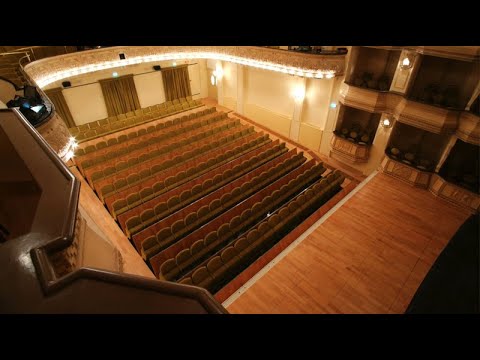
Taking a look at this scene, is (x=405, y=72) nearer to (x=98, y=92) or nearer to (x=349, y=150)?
(x=349, y=150)

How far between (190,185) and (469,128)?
7.27 m

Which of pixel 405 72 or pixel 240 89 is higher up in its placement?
pixel 405 72

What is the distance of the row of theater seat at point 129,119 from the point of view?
36.4ft

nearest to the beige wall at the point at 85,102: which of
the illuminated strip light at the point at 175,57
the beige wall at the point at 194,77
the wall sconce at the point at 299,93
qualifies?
the illuminated strip light at the point at 175,57

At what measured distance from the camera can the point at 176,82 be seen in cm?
1415

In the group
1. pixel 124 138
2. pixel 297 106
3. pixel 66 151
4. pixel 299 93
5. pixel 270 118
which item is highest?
pixel 66 151

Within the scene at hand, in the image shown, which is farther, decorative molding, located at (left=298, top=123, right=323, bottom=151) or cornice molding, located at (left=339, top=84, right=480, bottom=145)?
decorative molding, located at (left=298, top=123, right=323, bottom=151)

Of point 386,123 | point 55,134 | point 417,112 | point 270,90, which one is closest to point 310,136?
point 270,90

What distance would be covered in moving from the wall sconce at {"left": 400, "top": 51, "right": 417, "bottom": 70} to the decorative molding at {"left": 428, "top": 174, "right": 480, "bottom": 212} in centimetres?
320

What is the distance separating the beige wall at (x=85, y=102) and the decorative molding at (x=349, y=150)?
1079 cm

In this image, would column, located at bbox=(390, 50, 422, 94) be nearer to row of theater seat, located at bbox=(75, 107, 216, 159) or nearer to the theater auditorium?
the theater auditorium

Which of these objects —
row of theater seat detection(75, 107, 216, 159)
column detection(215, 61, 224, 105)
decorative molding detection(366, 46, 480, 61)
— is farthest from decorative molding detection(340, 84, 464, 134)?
column detection(215, 61, 224, 105)

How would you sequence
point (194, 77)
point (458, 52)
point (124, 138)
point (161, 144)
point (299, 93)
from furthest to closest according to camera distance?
1. point (194, 77)
2. point (299, 93)
3. point (124, 138)
4. point (161, 144)
5. point (458, 52)

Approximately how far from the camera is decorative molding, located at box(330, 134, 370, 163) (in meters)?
8.88
